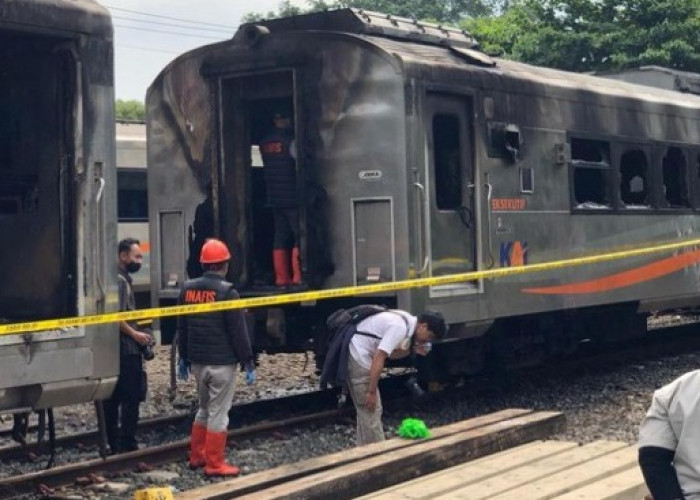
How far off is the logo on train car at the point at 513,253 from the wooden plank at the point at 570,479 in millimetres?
5009

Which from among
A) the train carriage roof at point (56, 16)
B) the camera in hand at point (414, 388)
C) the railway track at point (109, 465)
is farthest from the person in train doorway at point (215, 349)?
the camera in hand at point (414, 388)

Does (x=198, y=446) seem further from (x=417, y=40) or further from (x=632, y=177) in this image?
(x=632, y=177)

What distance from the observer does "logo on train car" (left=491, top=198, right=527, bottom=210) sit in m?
12.1

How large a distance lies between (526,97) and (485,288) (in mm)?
2073

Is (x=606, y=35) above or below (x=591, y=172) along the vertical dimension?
above

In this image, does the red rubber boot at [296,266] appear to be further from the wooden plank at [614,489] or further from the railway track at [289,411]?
the wooden plank at [614,489]

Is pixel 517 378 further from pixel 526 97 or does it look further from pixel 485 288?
pixel 526 97

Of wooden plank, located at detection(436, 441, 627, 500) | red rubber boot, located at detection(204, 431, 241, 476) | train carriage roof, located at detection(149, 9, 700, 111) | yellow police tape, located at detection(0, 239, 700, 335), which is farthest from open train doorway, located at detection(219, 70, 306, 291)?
wooden plank, located at detection(436, 441, 627, 500)

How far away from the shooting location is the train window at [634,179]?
14367mm

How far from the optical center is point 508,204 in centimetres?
1233

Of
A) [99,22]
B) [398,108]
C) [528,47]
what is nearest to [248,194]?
[398,108]

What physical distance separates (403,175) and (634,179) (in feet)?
14.6

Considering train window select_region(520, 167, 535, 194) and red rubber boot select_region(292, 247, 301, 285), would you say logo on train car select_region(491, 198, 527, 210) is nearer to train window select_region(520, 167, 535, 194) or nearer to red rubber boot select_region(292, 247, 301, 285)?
train window select_region(520, 167, 535, 194)

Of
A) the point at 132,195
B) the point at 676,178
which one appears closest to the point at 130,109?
the point at 132,195
